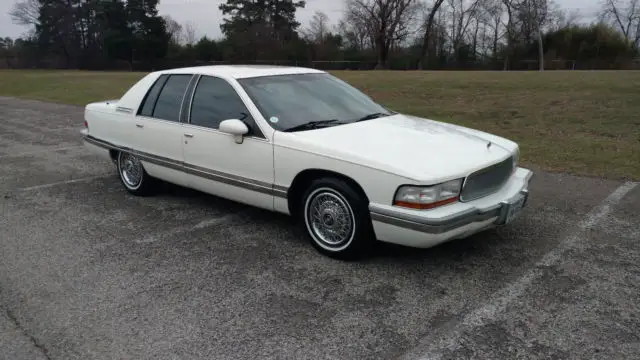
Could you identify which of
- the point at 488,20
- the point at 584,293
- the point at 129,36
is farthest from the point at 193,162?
the point at 488,20

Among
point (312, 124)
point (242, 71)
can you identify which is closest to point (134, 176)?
point (242, 71)

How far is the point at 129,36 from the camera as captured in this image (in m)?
55.7

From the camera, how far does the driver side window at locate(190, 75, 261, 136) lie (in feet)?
15.0

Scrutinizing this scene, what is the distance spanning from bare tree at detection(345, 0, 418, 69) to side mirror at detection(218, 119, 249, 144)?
53.9 metres

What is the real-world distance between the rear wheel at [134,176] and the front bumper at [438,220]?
10.5 feet

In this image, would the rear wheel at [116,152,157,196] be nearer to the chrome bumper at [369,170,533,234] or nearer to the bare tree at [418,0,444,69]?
the chrome bumper at [369,170,533,234]

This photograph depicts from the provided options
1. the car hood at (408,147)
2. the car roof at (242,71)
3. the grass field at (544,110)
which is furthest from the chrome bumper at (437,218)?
the grass field at (544,110)

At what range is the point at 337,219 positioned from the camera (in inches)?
159

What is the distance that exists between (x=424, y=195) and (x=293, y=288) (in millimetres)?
1152

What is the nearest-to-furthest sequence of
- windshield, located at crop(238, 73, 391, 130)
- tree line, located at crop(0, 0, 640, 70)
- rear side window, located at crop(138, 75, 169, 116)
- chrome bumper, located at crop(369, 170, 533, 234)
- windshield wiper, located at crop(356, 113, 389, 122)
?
chrome bumper, located at crop(369, 170, 533, 234)
windshield, located at crop(238, 73, 391, 130)
windshield wiper, located at crop(356, 113, 389, 122)
rear side window, located at crop(138, 75, 169, 116)
tree line, located at crop(0, 0, 640, 70)

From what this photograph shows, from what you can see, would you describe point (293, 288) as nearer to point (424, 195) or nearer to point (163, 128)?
point (424, 195)

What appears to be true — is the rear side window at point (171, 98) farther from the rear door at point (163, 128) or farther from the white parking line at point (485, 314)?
the white parking line at point (485, 314)

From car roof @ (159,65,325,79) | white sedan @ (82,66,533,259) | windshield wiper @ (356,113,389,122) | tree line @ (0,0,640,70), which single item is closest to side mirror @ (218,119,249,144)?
white sedan @ (82,66,533,259)

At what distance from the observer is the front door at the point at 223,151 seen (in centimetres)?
442
